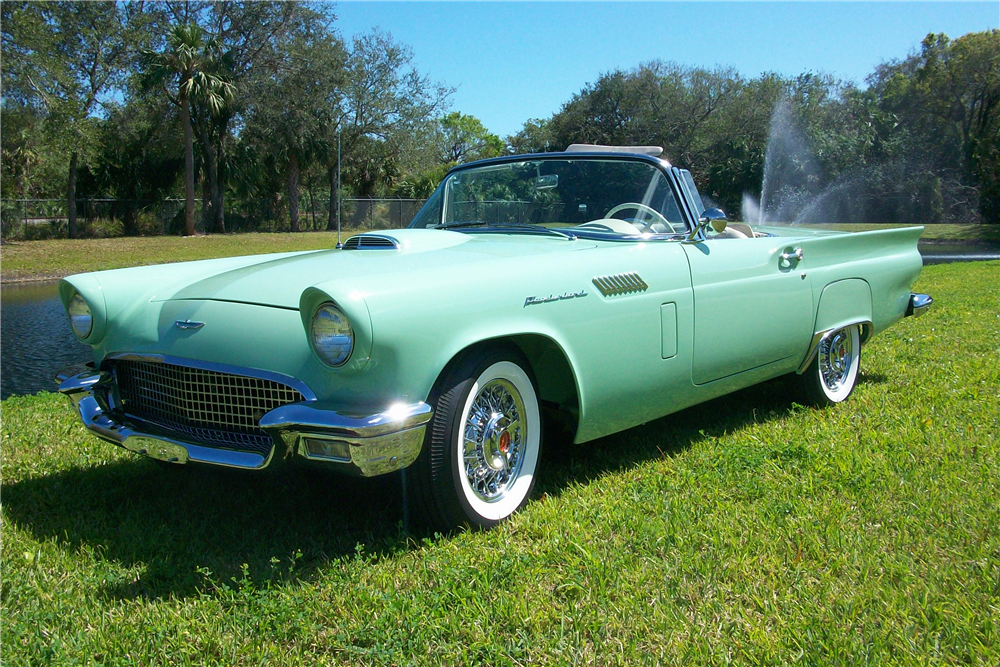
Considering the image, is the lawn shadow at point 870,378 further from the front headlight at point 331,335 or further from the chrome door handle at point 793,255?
the front headlight at point 331,335

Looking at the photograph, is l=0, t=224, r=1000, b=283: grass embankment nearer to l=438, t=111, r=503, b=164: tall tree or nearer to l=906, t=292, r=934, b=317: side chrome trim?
l=906, t=292, r=934, b=317: side chrome trim

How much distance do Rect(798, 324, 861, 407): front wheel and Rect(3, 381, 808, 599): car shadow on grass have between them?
2.61 feet

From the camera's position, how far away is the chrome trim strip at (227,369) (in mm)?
2631

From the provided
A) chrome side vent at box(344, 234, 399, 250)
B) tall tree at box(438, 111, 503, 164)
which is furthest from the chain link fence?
tall tree at box(438, 111, 503, 164)

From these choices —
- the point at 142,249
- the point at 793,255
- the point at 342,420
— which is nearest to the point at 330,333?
the point at 342,420

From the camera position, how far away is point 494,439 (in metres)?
2.99

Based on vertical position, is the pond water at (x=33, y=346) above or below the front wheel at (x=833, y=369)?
below

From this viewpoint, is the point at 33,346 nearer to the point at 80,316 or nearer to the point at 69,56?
the point at 80,316

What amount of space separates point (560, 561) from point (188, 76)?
30.2 metres

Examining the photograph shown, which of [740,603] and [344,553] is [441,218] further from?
[740,603]

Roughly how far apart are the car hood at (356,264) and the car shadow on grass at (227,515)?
2.16 ft

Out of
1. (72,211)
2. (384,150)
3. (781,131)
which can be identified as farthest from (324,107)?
(781,131)

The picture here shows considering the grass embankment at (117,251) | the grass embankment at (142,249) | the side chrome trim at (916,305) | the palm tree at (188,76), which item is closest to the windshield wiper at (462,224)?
the side chrome trim at (916,305)

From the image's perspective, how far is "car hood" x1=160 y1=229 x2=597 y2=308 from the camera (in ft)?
9.58
